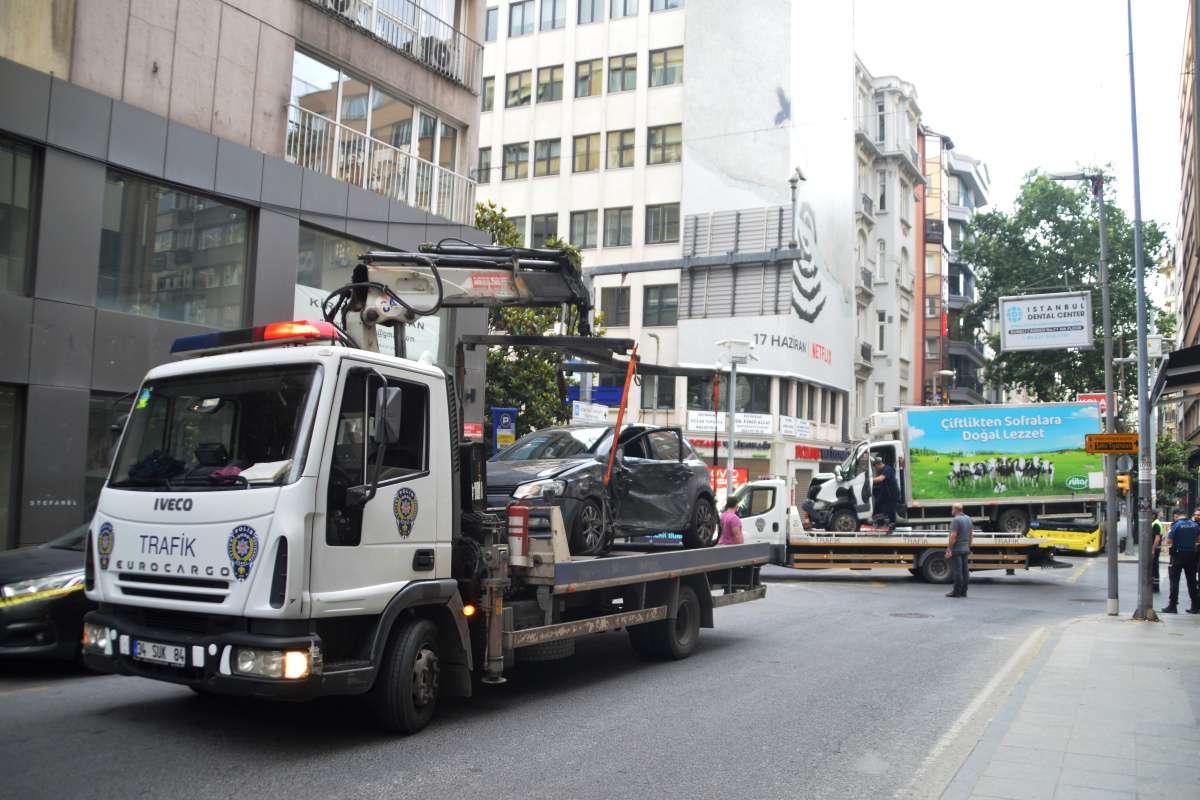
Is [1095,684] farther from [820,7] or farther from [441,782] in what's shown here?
[820,7]

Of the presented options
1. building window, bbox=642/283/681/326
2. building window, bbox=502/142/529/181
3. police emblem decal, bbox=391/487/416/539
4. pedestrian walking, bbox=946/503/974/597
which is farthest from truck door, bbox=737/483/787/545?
building window, bbox=502/142/529/181

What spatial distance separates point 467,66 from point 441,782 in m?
17.2

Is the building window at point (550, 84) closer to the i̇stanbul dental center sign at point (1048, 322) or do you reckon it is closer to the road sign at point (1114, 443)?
the i̇stanbul dental center sign at point (1048, 322)

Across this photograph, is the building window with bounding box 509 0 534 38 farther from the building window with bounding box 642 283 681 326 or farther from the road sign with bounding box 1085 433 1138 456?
the road sign with bounding box 1085 433 1138 456

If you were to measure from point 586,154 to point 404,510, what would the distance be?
134 feet

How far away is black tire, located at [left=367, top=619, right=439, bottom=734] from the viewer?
264 inches

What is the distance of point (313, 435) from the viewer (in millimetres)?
6262

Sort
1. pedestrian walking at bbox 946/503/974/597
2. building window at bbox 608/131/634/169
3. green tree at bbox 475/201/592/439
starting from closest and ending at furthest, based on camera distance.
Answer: pedestrian walking at bbox 946/503/974/597, green tree at bbox 475/201/592/439, building window at bbox 608/131/634/169

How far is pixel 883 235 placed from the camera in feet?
181

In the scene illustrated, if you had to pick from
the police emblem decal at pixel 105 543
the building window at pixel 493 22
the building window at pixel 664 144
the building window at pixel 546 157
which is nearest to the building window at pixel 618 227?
the building window at pixel 664 144

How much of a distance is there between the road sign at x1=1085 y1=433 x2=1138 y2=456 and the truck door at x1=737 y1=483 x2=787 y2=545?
299 inches

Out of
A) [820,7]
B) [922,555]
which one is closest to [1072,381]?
[820,7]

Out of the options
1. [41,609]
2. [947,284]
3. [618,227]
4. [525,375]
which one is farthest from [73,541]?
[947,284]

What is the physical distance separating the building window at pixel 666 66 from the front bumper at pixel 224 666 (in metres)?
41.6
